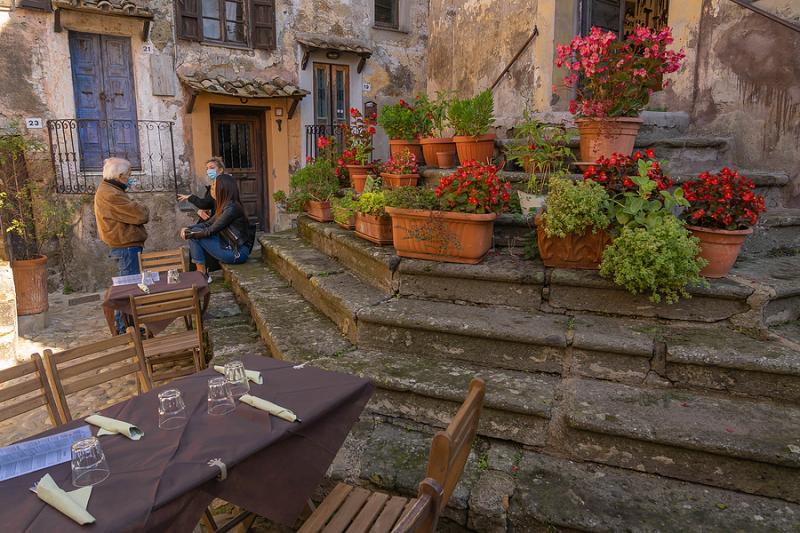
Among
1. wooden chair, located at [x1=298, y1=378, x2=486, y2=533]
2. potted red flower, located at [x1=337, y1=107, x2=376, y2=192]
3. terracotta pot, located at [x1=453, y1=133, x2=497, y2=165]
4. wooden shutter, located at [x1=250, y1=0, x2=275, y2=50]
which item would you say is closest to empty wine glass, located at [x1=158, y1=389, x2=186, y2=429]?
wooden chair, located at [x1=298, y1=378, x2=486, y2=533]

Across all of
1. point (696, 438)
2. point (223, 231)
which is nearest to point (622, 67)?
point (696, 438)

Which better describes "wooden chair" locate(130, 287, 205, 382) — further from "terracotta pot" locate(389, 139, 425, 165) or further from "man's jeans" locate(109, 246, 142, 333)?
"terracotta pot" locate(389, 139, 425, 165)

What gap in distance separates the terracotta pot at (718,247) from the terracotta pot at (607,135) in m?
1.01

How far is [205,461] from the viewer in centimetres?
161

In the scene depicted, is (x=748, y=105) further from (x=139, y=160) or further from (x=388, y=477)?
(x=139, y=160)

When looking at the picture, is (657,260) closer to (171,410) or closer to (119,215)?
(171,410)

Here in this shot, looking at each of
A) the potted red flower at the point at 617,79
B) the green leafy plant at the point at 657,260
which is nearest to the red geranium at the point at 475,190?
the green leafy plant at the point at 657,260

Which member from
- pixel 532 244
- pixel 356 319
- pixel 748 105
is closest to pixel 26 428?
pixel 356 319

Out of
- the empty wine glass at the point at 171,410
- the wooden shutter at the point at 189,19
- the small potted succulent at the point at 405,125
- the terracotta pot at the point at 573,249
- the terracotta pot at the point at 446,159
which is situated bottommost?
the empty wine glass at the point at 171,410

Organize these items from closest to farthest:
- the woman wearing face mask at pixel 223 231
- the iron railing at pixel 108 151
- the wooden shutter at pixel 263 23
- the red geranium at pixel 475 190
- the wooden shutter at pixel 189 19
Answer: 1. the red geranium at pixel 475 190
2. the woman wearing face mask at pixel 223 231
3. the iron railing at pixel 108 151
4. the wooden shutter at pixel 189 19
5. the wooden shutter at pixel 263 23

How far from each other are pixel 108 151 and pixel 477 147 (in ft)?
23.5

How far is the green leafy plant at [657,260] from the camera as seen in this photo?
2.72 m

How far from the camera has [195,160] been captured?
9461mm

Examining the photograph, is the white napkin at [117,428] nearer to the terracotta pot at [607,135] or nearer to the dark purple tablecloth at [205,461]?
the dark purple tablecloth at [205,461]
